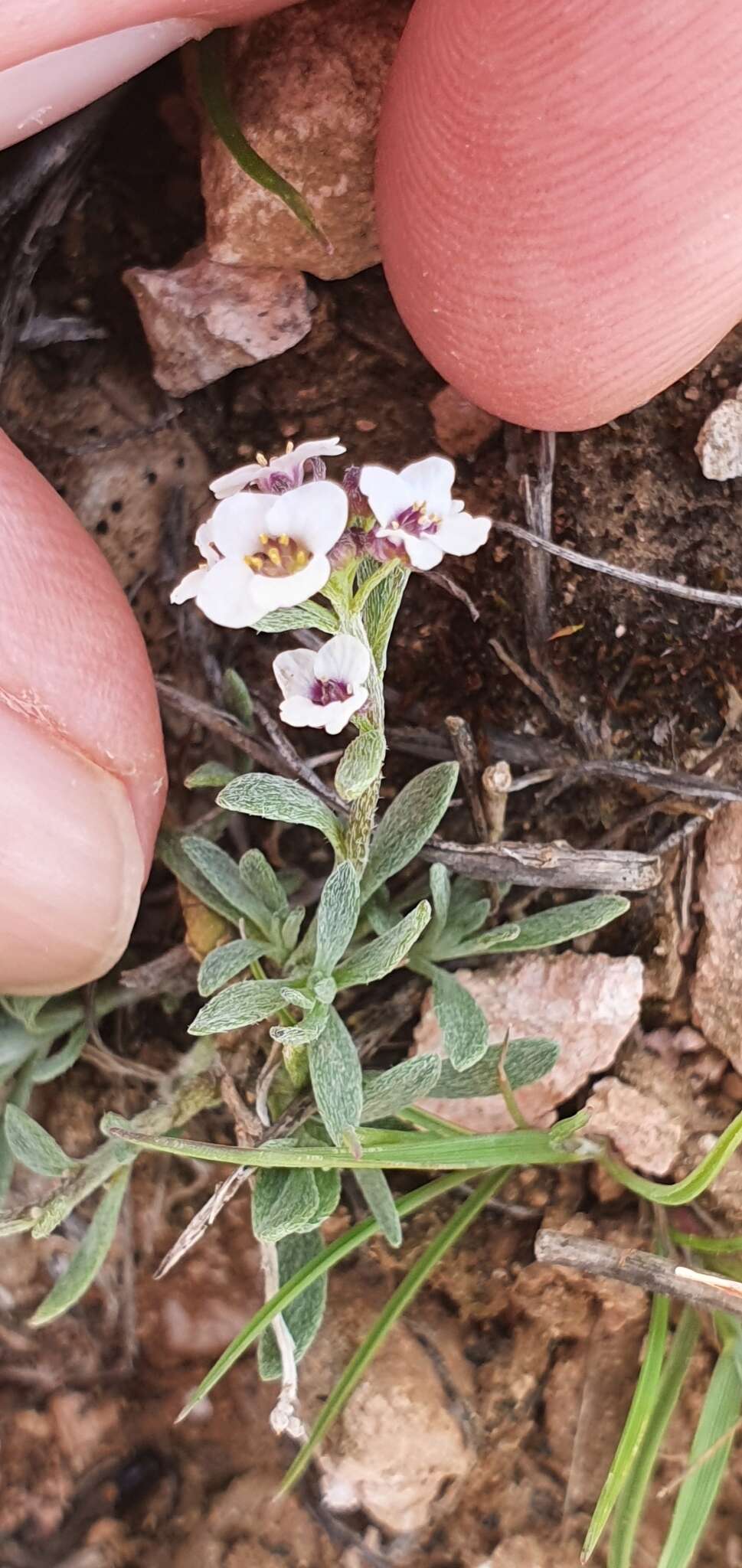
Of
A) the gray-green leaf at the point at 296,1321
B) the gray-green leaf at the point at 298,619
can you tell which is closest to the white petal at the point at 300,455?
the gray-green leaf at the point at 298,619

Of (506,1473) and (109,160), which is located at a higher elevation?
(109,160)

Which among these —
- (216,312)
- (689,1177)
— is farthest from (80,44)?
(689,1177)

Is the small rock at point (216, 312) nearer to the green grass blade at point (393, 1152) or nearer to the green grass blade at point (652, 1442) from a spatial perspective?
the green grass blade at point (393, 1152)

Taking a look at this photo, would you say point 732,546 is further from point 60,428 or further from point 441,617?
point 60,428

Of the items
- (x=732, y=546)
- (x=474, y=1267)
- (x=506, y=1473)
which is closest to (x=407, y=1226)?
(x=474, y=1267)

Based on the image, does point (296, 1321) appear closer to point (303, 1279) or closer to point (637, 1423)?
point (303, 1279)

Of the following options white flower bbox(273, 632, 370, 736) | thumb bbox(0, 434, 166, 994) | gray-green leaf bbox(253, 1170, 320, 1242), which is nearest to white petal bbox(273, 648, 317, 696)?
white flower bbox(273, 632, 370, 736)
